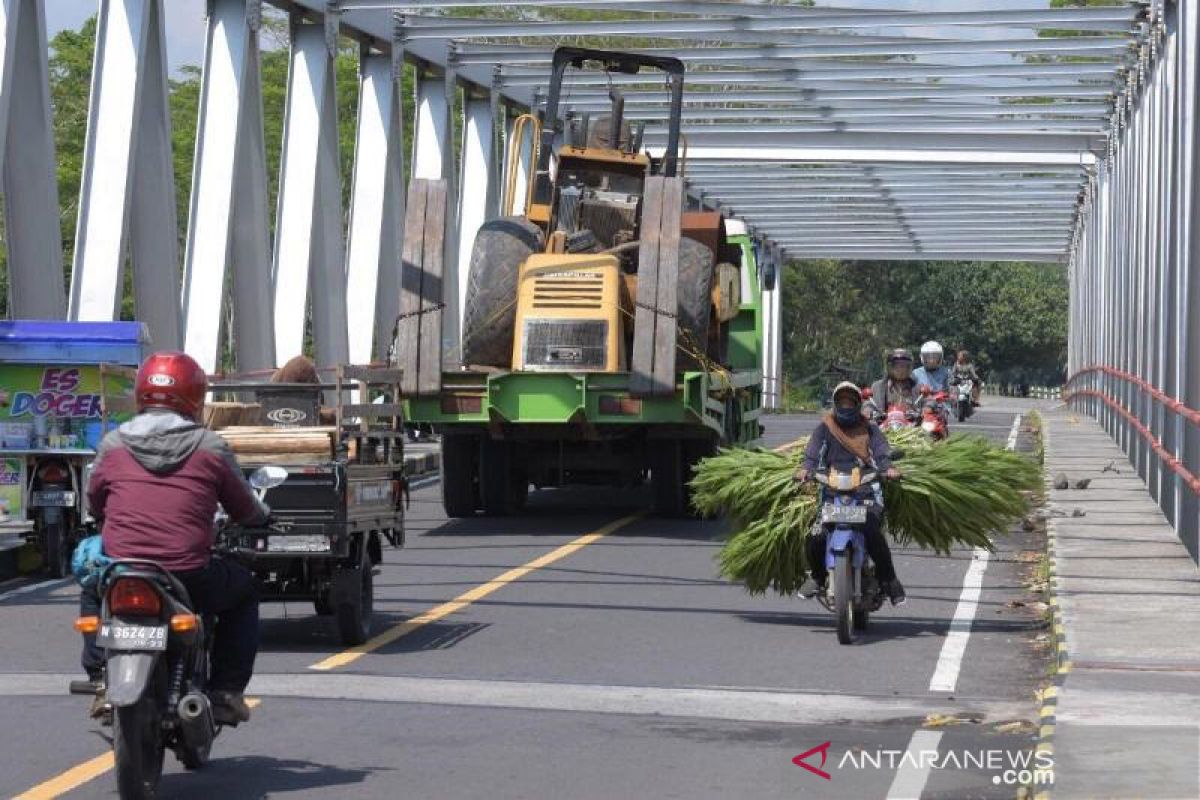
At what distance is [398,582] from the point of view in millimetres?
16719

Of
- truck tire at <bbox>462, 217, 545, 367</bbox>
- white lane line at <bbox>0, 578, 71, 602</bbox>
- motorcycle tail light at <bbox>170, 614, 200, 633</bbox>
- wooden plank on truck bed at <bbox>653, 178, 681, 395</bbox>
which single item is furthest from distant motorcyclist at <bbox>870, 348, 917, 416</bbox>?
motorcycle tail light at <bbox>170, 614, 200, 633</bbox>

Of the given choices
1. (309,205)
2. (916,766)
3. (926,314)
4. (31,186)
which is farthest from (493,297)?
(926,314)

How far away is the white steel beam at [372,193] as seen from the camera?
3316cm

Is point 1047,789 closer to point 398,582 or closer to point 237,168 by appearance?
point 398,582

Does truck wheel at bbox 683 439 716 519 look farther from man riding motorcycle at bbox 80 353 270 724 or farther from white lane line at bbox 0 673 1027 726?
man riding motorcycle at bbox 80 353 270 724

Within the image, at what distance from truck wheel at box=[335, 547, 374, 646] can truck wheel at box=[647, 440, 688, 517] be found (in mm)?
9088

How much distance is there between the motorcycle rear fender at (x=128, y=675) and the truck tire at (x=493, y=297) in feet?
45.4

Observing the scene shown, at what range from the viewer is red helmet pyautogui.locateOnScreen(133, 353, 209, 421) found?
8695 millimetres

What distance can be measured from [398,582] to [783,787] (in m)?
8.17

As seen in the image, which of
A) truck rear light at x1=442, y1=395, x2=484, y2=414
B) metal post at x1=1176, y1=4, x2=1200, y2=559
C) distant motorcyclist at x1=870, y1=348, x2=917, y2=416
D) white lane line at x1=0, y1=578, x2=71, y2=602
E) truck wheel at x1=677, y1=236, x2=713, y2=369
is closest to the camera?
white lane line at x1=0, y1=578, x2=71, y2=602

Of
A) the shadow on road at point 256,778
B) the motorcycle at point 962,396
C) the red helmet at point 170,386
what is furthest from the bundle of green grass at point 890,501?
the motorcycle at point 962,396

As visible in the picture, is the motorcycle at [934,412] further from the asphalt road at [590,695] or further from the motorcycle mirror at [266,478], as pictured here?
the motorcycle mirror at [266,478]

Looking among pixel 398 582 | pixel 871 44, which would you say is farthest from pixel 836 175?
pixel 398 582

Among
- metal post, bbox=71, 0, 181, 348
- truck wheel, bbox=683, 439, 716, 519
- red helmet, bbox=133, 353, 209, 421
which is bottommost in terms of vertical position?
truck wheel, bbox=683, 439, 716, 519
